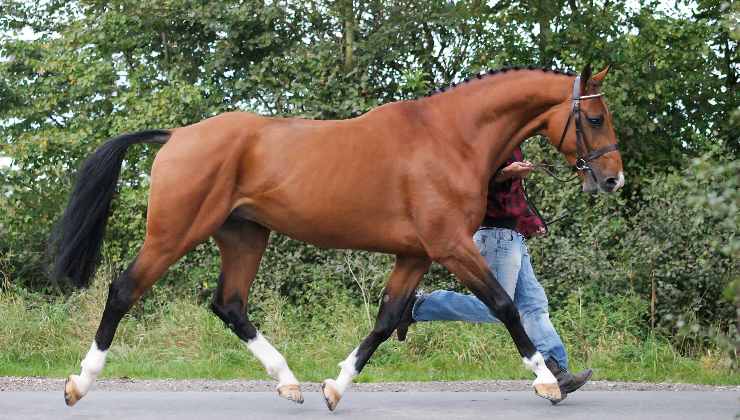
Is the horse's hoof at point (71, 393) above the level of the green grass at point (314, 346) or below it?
above

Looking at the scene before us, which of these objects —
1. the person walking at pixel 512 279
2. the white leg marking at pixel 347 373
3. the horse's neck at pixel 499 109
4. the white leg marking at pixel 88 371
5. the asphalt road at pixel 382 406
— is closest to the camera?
the asphalt road at pixel 382 406

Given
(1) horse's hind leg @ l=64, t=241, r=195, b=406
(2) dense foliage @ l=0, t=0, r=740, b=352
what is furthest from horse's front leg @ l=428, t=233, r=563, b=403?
(2) dense foliage @ l=0, t=0, r=740, b=352

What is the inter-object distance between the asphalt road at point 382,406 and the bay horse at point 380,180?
0.17 metres

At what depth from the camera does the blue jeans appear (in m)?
6.38

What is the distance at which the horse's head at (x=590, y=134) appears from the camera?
6.07 m

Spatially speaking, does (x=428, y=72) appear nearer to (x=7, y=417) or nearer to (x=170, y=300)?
(x=170, y=300)

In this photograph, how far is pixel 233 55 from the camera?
12398mm

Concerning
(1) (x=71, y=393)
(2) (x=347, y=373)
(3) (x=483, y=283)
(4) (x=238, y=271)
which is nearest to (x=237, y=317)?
(4) (x=238, y=271)

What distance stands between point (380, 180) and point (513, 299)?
124 centimetres

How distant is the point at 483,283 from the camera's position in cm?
586

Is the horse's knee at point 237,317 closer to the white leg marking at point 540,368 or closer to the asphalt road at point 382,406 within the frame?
the asphalt road at point 382,406

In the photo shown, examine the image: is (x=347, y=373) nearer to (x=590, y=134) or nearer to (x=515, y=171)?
(x=515, y=171)

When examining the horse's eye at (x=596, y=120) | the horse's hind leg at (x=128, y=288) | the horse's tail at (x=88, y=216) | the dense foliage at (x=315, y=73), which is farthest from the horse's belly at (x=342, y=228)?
the dense foliage at (x=315, y=73)

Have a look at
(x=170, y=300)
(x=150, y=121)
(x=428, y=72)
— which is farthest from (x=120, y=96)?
(x=428, y=72)
